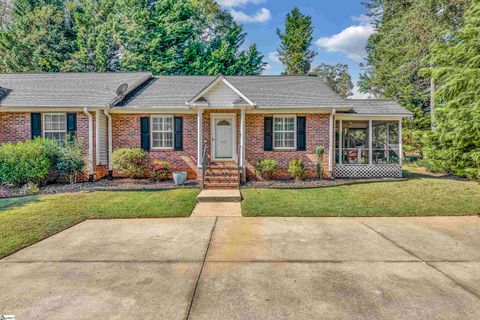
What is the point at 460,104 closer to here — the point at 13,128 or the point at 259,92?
the point at 259,92

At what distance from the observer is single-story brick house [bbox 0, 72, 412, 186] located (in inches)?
444

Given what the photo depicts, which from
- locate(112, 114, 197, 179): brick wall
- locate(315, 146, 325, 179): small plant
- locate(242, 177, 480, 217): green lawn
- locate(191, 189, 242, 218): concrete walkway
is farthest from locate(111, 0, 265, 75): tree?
locate(242, 177, 480, 217): green lawn

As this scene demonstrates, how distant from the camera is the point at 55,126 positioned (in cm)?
1162

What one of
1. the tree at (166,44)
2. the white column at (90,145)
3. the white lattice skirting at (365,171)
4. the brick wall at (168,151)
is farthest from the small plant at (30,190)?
the tree at (166,44)

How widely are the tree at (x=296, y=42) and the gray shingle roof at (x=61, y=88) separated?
21311 millimetres

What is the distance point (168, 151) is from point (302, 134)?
581 cm

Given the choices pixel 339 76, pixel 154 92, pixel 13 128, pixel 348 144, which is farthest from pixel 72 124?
pixel 339 76

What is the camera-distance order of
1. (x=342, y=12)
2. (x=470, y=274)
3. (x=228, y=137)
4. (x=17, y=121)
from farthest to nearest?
(x=342, y=12)
(x=228, y=137)
(x=17, y=121)
(x=470, y=274)

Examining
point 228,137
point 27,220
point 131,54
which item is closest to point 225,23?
point 131,54

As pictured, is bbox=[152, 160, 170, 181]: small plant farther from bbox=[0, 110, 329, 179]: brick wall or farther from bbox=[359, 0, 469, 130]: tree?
bbox=[359, 0, 469, 130]: tree

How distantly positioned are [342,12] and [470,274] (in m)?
24.9

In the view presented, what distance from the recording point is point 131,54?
24531 mm

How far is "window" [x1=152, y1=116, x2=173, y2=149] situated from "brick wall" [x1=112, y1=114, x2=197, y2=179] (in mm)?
338

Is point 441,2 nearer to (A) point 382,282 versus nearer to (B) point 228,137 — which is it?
(B) point 228,137
